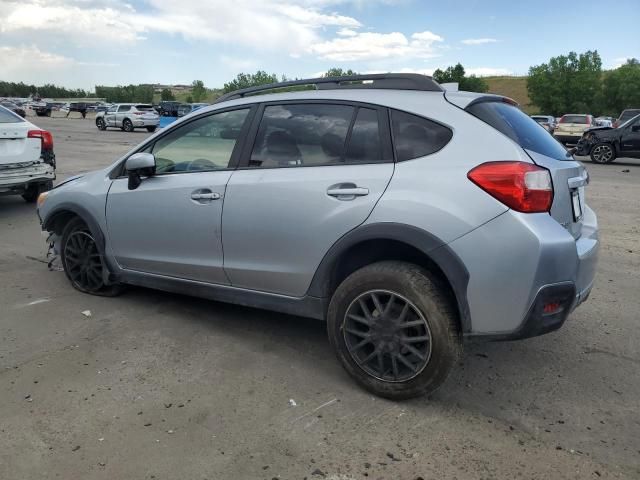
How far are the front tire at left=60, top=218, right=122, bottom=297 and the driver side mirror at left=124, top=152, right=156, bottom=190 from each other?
0.77m

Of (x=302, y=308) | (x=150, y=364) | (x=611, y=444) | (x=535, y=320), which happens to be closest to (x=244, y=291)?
(x=302, y=308)

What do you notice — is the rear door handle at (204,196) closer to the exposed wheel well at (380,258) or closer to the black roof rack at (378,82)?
the black roof rack at (378,82)

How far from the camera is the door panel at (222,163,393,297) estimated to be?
3057 millimetres

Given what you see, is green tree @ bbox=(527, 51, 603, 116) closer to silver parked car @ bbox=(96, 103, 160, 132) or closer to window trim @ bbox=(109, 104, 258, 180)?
silver parked car @ bbox=(96, 103, 160, 132)

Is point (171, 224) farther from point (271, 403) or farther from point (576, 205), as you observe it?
point (576, 205)

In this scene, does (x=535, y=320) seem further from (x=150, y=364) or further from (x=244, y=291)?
(x=150, y=364)

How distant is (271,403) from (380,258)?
1.03 meters

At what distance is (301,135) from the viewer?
3459 mm

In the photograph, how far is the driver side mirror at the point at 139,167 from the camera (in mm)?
3895

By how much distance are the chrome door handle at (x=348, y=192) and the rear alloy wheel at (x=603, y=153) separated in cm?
1630

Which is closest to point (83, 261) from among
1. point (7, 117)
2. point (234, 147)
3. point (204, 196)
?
point (204, 196)

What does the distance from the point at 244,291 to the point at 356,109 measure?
1.40 meters

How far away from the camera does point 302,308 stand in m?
3.39

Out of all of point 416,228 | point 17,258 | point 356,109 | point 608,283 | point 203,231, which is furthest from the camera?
point 17,258
